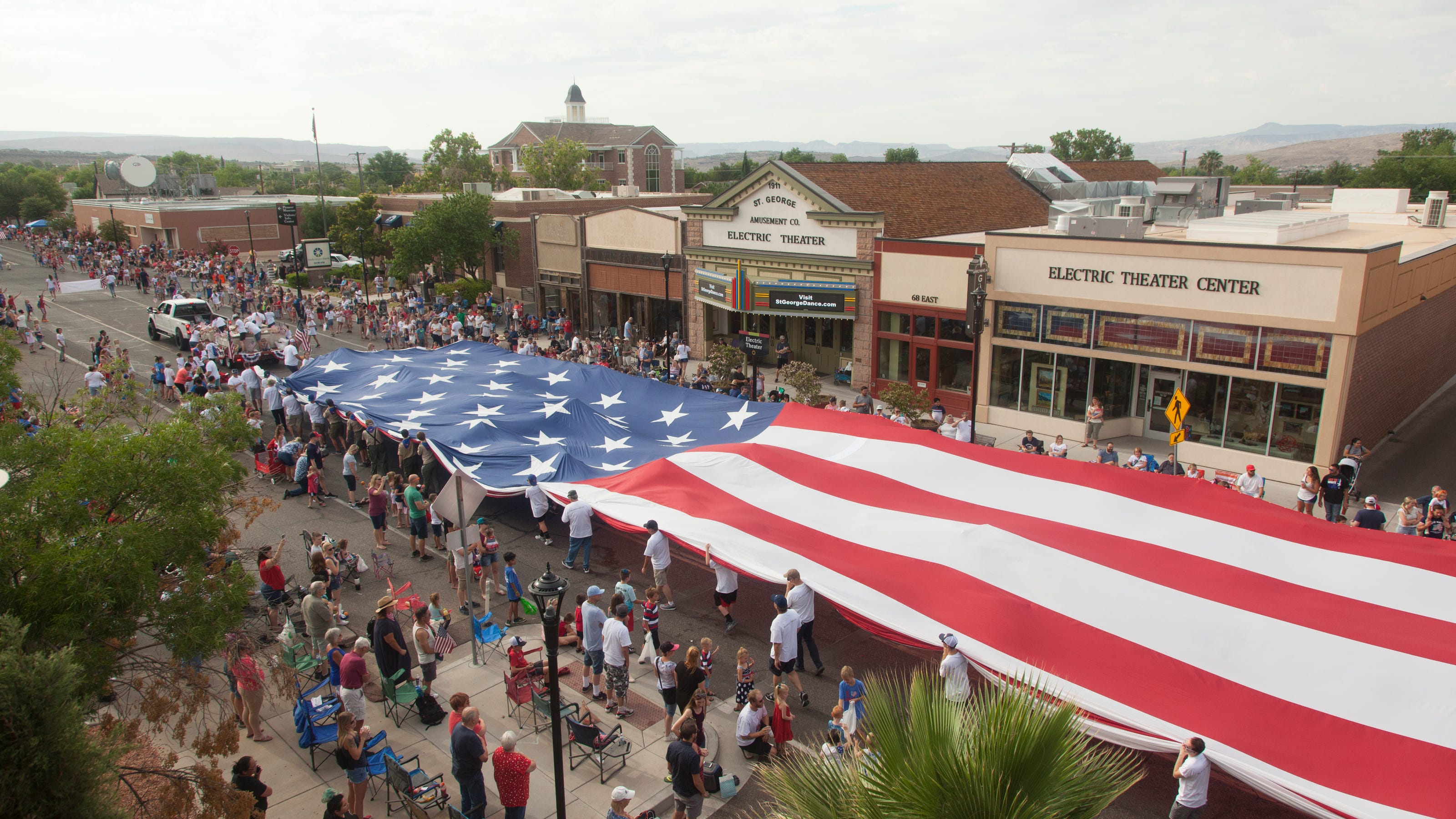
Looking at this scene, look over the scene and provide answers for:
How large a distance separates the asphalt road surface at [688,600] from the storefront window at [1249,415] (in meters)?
12.7

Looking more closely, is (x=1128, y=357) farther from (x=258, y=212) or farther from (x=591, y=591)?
(x=258, y=212)

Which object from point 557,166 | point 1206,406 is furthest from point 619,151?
point 1206,406

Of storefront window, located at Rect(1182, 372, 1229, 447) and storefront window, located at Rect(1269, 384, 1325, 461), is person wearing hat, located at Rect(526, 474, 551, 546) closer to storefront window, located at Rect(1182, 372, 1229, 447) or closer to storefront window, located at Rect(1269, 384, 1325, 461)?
storefront window, located at Rect(1182, 372, 1229, 447)

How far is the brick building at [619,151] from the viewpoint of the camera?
99062 mm

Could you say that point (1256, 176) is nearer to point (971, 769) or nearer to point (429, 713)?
point (429, 713)

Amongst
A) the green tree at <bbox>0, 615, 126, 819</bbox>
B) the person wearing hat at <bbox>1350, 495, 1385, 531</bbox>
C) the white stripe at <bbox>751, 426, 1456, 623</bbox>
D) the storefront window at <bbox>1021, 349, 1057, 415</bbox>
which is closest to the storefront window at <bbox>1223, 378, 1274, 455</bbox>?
the storefront window at <bbox>1021, 349, 1057, 415</bbox>

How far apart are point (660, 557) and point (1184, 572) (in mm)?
7133

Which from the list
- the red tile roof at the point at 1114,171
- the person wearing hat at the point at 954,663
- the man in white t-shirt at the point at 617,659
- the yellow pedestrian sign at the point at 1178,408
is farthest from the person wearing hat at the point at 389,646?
the red tile roof at the point at 1114,171

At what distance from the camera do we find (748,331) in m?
32.0

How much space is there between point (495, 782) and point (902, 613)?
5.10 m

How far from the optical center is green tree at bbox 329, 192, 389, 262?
53562mm

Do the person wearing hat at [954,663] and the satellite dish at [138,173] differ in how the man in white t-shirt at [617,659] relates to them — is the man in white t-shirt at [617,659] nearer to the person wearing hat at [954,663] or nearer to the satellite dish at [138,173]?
the person wearing hat at [954,663]

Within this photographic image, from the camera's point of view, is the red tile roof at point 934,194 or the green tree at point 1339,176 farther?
the green tree at point 1339,176

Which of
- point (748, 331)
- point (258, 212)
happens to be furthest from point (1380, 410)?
point (258, 212)
